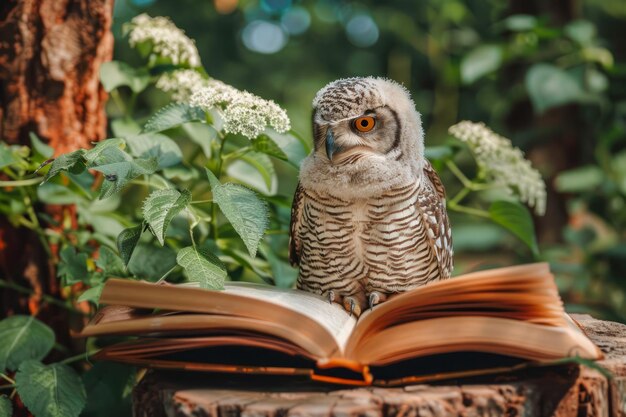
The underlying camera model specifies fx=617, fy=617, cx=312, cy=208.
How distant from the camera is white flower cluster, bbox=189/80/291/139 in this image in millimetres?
1333

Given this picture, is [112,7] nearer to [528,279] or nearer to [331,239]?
[331,239]

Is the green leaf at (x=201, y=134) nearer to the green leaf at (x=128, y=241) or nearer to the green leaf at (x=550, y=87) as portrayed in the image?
the green leaf at (x=128, y=241)

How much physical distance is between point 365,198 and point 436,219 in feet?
0.76

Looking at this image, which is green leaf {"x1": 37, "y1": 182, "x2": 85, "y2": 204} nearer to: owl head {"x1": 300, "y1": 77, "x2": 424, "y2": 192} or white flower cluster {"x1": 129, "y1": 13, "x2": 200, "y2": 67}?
white flower cluster {"x1": 129, "y1": 13, "x2": 200, "y2": 67}

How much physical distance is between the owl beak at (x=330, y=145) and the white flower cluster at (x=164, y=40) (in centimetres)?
61

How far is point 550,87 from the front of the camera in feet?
8.25

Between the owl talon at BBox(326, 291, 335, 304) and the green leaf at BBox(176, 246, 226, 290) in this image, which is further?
the owl talon at BBox(326, 291, 335, 304)

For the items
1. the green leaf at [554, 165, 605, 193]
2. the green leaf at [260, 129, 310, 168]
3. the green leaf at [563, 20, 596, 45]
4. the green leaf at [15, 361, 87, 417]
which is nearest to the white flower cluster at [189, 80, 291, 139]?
the green leaf at [260, 129, 310, 168]

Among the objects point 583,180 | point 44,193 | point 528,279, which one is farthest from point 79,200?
point 583,180

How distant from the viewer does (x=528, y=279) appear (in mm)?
1001

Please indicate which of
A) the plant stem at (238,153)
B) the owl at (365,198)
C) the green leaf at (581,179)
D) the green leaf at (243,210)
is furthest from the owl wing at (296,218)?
the green leaf at (581,179)

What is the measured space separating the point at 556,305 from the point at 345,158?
1.85 feet

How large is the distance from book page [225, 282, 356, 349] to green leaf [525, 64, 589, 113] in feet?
4.91

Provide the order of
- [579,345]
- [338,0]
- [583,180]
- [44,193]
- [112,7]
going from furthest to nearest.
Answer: [338,0]
[583,180]
[112,7]
[44,193]
[579,345]
